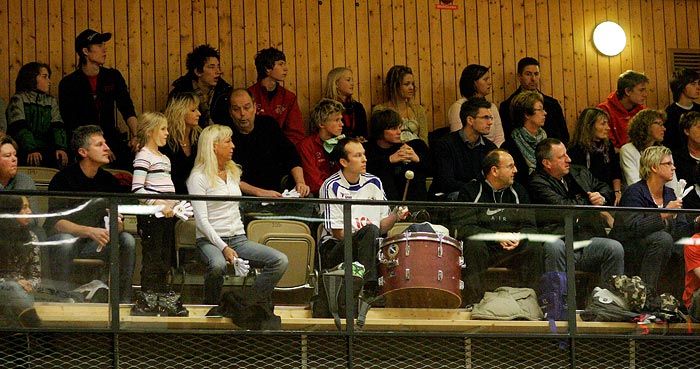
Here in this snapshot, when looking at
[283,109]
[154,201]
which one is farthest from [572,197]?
[154,201]

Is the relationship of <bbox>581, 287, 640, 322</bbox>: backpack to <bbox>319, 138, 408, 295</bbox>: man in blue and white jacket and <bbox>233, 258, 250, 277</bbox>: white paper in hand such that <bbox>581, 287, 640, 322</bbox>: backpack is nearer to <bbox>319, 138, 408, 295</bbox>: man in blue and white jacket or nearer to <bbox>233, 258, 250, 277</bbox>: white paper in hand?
<bbox>319, 138, 408, 295</bbox>: man in blue and white jacket

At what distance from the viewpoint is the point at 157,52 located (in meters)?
11.4

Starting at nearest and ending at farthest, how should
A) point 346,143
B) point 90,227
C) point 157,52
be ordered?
point 90,227 < point 346,143 < point 157,52

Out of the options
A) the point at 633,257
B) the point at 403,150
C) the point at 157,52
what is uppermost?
the point at 157,52

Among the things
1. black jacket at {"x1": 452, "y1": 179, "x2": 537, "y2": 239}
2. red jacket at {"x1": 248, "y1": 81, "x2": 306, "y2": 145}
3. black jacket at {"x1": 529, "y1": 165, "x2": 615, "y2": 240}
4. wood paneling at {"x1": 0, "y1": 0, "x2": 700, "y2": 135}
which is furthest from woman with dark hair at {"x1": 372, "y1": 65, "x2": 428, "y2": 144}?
black jacket at {"x1": 452, "y1": 179, "x2": 537, "y2": 239}

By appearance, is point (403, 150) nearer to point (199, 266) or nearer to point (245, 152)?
point (245, 152)

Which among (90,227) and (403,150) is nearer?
(90,227)

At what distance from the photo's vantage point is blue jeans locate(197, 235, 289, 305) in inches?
326

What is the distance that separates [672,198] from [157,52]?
4.13 metres

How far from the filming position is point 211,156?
9.04 metres

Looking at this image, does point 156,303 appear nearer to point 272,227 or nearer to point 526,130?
point 272,227

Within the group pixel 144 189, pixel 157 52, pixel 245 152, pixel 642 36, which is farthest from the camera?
pixel 642 36

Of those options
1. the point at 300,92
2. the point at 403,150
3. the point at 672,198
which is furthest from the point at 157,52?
the point at 672,198

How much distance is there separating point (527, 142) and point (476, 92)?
789mm
